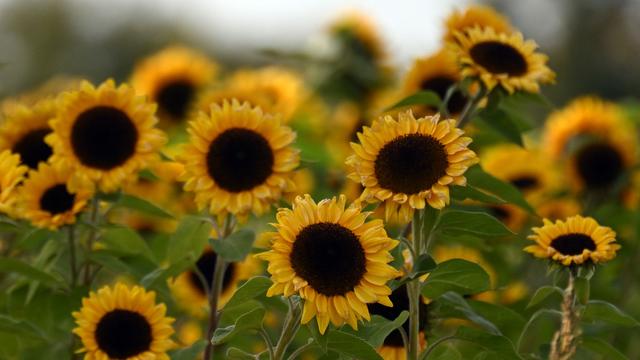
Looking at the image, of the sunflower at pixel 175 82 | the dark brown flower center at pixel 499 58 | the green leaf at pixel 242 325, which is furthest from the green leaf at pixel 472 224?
the sunflower at pixel 175 82

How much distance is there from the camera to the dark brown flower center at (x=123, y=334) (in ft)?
7.52

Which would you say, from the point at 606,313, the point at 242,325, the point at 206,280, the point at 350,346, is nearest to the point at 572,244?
the point at 606,313

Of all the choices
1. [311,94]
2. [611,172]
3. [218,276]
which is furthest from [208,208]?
[311,94]

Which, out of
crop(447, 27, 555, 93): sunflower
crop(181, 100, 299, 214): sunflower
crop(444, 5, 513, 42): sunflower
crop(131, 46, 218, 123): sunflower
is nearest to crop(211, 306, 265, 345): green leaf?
crop(181, 100, 299, 214): sunflower

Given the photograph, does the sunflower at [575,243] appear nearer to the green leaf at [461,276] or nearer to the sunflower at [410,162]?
the green leaf at [461,276]

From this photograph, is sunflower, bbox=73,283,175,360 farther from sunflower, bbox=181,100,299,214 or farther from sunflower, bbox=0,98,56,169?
sunflower, bbox=0,98,56,169

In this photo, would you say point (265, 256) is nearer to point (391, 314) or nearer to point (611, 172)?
point (391, 314)

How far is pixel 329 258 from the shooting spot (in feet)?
6.43

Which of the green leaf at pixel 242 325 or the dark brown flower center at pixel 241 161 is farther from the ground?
the dark brown flower center at pixel 241 161

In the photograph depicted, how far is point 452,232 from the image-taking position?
7.31 ft

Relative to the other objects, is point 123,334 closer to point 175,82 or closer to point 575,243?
point 575,243

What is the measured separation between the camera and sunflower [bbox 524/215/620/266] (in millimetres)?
2121

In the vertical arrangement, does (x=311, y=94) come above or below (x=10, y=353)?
above

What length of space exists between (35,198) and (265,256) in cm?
75
